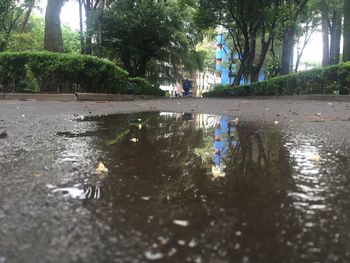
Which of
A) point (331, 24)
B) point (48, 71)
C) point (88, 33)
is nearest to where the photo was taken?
point (48, 71)

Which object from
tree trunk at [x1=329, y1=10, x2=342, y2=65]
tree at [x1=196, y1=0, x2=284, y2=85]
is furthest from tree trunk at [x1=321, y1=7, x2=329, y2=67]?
tree at [x1=196, y1=0, x2=284, y2=85]

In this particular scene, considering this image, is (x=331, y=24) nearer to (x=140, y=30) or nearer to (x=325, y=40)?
(x=325, y=40)

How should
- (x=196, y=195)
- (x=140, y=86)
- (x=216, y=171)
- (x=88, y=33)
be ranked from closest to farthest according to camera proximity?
(x=196, y=195) → (x=216, y=171) → (x=140, y=86) → (x=88, y=33)

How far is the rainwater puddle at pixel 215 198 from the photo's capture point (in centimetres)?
159

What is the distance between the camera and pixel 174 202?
217 centimetres

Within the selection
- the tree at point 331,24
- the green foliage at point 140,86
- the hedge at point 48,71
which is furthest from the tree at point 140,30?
the hedge at point 48,71

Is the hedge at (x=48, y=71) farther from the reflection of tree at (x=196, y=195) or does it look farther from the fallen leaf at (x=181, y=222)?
the fallen leaf at (x=181, y=222)

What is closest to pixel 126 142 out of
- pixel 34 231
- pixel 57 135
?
pixel 57 135

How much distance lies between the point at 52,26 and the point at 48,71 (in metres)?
3.27

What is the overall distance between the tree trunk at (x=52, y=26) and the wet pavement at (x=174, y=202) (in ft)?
40.5

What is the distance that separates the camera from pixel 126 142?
14.4ft

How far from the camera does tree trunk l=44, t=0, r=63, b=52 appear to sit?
1562 cm

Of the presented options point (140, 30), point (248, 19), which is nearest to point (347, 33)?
point (248, 19)

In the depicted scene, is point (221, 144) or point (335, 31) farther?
point (335, 31)
